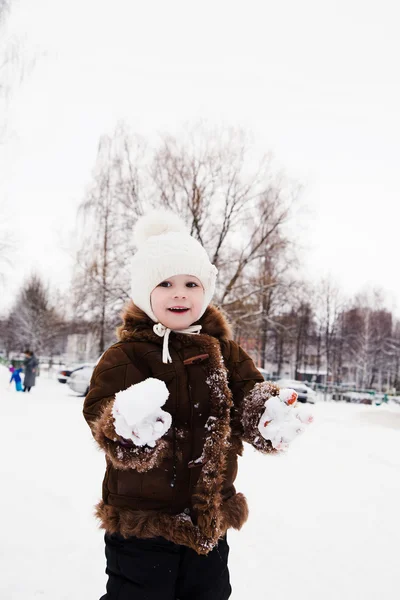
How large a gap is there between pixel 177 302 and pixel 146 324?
187mm

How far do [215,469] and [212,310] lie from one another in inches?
31.4

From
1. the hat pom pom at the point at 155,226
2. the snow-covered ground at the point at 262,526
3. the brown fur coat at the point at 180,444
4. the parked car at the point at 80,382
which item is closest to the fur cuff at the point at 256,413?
the brown fur coat at the point at 180,444

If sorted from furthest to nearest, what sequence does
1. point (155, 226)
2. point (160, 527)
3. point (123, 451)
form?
point (155, 226) → point (160, 527) → point (123, 451)

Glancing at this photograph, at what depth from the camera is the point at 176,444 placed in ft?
5.77

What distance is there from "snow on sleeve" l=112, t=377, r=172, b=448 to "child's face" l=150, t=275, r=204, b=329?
0.63 m

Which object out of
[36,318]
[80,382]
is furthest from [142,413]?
[36,318]

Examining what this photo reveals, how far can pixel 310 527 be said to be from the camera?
3.91 meters

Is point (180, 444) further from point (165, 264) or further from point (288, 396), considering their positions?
point (165, 264)

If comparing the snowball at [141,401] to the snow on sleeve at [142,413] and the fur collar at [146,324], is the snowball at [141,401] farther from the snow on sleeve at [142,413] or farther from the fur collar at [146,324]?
the fur collar at [146,324]

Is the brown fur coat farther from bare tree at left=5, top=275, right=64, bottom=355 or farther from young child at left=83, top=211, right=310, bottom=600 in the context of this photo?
bare tree at left=5, top=275, right=64, bottom=355

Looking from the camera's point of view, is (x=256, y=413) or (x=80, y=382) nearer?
(x=256, y=413)

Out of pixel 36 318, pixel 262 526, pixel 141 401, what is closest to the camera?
pixel 141 401

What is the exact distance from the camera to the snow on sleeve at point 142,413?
4.45 feet

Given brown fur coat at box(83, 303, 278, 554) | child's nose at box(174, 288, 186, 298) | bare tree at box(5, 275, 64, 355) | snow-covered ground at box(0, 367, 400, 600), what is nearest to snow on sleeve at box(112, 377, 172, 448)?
brown fur coat at box(83, 303, 278, 554)
